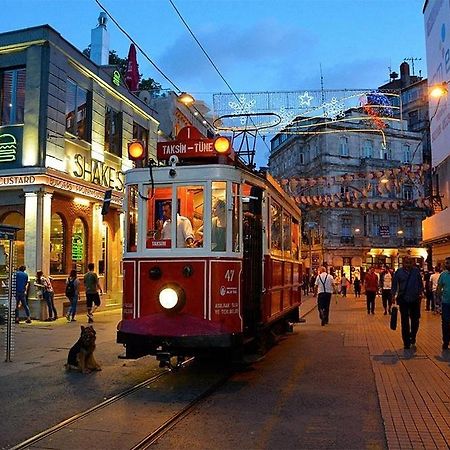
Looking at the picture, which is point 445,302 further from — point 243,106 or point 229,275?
point 243,106

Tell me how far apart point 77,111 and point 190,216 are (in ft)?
40.0

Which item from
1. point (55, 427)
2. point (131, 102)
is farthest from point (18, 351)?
point (131, 102)

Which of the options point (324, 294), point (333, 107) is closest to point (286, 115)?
point (333, 107)

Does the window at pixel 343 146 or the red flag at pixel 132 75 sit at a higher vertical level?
the window at pixel 343 146

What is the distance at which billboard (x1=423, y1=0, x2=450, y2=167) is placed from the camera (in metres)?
18.4

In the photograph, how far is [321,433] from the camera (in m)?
5.77

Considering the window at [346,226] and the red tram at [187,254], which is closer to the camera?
the red tram at [187,254]

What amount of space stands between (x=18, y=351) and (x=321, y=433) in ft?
24.4

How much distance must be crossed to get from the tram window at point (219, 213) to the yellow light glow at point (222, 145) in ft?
1.52

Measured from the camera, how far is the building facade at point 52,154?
55.1 feet

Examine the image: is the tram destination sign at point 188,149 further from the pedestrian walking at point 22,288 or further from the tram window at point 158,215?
the pedestrian walking at point 22,288

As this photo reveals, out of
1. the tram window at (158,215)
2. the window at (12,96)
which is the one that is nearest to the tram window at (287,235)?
the tram window at (158,215)

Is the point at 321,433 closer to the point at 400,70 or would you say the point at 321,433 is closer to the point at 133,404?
the point at 133,404

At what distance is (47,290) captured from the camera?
53.1 ft
